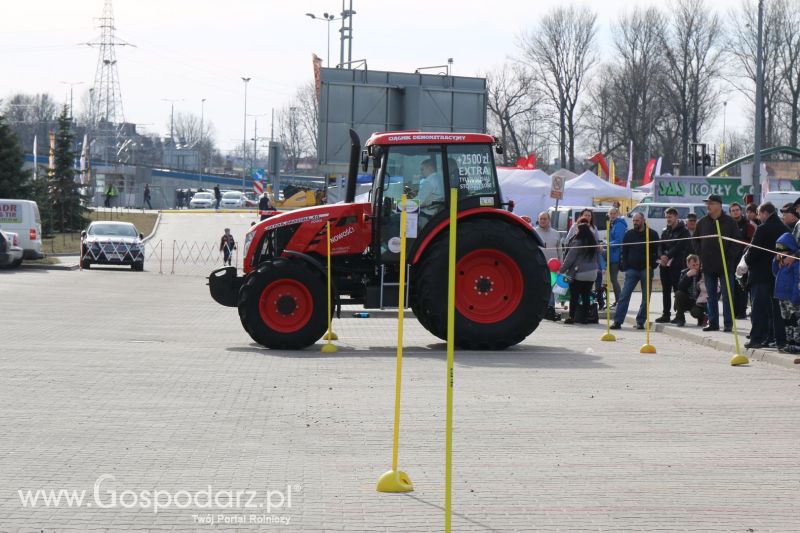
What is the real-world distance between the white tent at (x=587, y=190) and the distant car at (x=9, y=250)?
20.7 meters

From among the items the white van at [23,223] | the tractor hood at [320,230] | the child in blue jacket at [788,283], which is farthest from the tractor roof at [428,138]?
the white van at [23,223]

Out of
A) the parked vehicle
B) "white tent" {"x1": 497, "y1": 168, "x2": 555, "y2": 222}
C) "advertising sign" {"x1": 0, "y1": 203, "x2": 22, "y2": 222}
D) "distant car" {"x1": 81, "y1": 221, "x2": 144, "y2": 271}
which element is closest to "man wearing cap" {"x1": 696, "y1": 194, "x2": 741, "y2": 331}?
the parked vehicle

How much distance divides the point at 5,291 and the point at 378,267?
552 inches

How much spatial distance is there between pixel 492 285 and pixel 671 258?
5.34 metres

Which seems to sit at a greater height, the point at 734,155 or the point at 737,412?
the point at 734,155

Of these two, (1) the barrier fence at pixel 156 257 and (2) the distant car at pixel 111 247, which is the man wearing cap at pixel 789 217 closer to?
(1) the barrier fence at pixel 156 257

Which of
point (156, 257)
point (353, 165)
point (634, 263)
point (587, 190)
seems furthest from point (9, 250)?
point (634, 263)

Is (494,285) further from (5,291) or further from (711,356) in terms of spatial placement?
(5,291)

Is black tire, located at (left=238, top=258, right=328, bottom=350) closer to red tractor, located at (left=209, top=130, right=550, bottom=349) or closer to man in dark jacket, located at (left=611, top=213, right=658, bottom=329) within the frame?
red tractor, located at (left=209, top=130, right=550, bottom=349)

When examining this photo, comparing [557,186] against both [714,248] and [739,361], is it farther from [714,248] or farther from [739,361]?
[739,361]

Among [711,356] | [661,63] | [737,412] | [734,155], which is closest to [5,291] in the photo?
[711,356]

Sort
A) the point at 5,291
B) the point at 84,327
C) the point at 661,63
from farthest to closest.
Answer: the point at 661,63 → the point at 5,291 → the point at 84,327

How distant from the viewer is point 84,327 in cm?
1862

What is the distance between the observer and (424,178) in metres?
16.2
